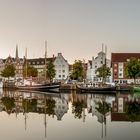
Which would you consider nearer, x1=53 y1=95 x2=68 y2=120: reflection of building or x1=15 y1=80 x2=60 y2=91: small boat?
x1=53 y1=95 x2=68 y2=120: reflection of building

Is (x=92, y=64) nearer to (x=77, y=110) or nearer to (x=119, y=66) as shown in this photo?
(x=119, y=66)

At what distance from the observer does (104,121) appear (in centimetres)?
2250

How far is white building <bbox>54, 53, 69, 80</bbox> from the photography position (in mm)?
119938

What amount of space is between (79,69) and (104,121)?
211ft

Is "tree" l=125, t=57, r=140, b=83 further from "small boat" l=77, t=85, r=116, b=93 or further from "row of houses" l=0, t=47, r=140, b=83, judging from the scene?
"small boat" l=77, t=85, r=116, b=93

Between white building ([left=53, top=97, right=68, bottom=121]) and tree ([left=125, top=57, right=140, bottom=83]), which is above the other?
tree ([left=125, top=57, right=140, bottom=83])

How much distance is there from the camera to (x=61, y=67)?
120 meters

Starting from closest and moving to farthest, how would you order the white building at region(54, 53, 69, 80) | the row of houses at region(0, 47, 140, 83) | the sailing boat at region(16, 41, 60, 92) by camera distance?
the sailing boat at region(16, 41, 60, 92) < the row of houses at region(0, 47, 140, 83) < the white building at region(54, 53, 69, 80)

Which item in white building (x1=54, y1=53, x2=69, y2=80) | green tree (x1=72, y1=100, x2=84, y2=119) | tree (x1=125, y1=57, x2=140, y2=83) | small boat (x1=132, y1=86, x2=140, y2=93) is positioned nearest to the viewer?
green tree (x1=72, y1=100, x2=84, y2=119)

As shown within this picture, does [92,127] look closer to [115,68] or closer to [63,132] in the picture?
[63,132]

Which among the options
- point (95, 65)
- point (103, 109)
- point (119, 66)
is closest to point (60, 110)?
point (103, 109)

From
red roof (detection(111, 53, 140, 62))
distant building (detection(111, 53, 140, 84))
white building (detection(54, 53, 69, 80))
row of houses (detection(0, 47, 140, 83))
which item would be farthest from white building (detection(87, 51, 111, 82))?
distant building (detection(111, 53, 140, 84))

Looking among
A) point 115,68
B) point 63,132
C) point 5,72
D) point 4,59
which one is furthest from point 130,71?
point 4,59

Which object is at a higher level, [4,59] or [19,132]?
[4,59]
